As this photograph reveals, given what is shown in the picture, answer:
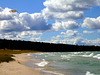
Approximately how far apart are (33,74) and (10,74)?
2.74 metres

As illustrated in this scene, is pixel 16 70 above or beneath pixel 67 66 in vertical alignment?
above

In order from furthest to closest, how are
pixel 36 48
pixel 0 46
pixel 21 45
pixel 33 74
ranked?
pixel 36 48 < pixel 21 45 < pixel 0 46 < pixel 33 74

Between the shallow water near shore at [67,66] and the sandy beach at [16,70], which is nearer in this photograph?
the sandy beach at [16,70]

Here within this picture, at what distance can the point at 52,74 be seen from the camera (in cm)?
2148

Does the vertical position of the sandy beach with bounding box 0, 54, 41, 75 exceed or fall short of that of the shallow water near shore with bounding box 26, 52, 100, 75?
it exceeds it

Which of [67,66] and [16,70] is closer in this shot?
[16,70]

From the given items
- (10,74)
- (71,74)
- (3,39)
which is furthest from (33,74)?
(3,39)

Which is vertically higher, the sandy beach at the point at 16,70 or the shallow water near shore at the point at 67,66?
the sandy beach at the point at 16,70

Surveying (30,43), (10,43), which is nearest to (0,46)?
(10,43)

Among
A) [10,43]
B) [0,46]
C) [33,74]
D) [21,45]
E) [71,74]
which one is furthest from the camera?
[21,45]

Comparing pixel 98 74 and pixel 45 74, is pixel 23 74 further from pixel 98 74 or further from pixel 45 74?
pixel 98 74

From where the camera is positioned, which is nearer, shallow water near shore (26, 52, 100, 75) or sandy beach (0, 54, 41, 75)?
sandy beach (0, 54, 41, 75)

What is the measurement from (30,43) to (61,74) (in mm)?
177594

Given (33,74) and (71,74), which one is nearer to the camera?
(33,74)
